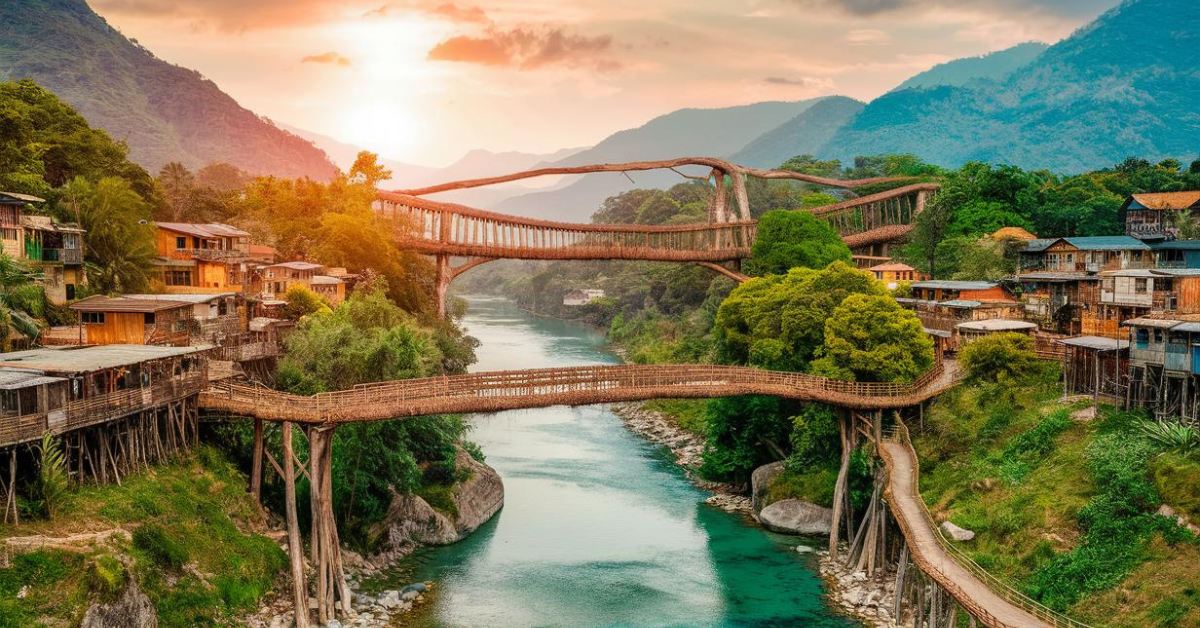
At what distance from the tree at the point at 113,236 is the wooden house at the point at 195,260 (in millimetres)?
1934

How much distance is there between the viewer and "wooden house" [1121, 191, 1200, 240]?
54.3m

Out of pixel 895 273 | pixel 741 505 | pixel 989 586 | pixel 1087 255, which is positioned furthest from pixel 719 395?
pixel 895 273

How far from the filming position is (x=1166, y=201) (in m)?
56.1

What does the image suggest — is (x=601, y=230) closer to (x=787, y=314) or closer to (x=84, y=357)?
(x=787, y=314)

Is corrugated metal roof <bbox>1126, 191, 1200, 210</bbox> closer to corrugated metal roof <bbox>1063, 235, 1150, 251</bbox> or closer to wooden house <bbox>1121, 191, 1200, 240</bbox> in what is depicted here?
wooden house <bbox>1121, 191, 1200, 240</bbox>

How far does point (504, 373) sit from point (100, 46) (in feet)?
437

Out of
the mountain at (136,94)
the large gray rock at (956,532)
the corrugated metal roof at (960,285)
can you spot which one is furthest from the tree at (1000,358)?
the mountain at (136,94)

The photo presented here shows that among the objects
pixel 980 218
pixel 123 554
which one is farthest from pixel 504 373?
pixel 980 218

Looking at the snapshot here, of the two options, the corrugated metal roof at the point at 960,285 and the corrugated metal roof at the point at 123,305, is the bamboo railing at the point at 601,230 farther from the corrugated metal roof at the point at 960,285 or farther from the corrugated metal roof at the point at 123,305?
the corrugated metal roof at the point at 123,305

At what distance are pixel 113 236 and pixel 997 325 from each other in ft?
121

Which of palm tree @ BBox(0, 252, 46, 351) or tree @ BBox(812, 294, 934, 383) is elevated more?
palm tree @ BBox(0, 252, 46, 351)

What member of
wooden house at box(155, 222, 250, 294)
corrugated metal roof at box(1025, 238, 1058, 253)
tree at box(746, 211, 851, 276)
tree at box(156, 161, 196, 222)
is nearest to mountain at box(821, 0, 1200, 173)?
tree at box(746, 211, 851, 276)

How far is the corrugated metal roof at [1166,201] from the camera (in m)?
55.2

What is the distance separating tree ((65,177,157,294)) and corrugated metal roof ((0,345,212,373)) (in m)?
9.92
